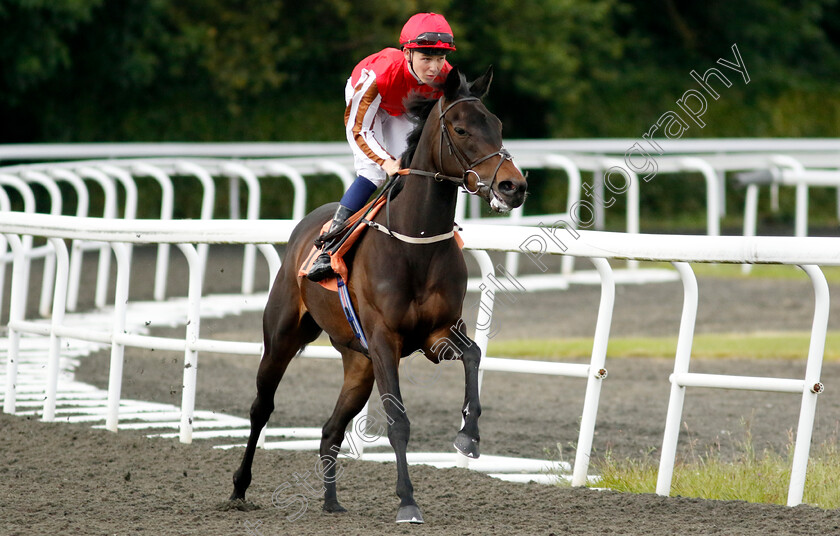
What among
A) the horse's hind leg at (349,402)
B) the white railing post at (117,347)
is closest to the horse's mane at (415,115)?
the horse's hind leg at (349,402)

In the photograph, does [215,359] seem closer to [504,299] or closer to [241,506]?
[504,299]

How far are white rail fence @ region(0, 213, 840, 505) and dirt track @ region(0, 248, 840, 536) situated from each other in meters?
0.25

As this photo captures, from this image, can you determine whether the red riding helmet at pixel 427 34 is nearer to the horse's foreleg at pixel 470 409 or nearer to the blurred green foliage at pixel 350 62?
the horse's foreleg at pixel 470 409

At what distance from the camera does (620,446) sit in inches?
260

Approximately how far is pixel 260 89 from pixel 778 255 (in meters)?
15.5

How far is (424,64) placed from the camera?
4824 millimetres

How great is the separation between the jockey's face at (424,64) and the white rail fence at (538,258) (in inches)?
36.6

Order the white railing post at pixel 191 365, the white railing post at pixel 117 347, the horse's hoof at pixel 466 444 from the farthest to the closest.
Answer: the white railing post at pixel 117 347, the white railing post at pixel 191 365, the horse's hoof at pixel 466 444

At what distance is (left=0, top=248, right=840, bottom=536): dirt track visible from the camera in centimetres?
462

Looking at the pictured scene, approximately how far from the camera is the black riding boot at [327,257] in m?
4.97

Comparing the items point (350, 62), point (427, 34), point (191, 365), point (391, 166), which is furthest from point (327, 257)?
point (350, 62)

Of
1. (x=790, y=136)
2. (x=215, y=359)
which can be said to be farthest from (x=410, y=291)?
(x=790, y=136)

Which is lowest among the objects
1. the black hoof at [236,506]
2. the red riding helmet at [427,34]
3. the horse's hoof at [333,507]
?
the black hoof at [236,506]

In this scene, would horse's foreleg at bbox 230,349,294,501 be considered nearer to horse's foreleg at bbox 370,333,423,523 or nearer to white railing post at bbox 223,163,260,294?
horse's foreleg at bbox 370,333,423,523
